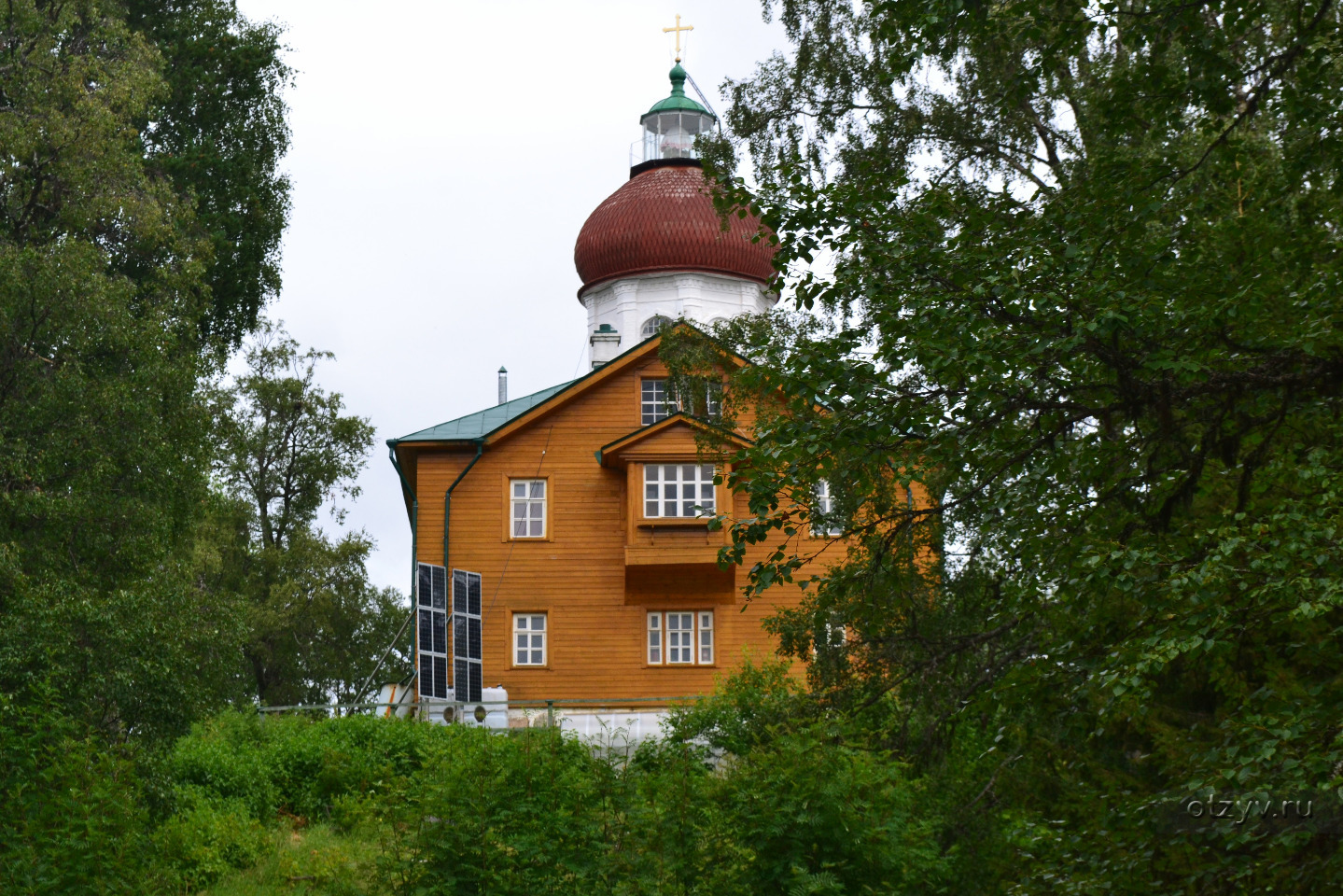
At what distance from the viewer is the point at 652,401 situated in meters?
27.6

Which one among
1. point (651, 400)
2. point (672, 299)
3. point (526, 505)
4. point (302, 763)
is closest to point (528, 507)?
point (526, 505)

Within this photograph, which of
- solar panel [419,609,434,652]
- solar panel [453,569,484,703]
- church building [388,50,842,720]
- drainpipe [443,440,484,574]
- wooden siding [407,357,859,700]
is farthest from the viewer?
drainpipe [443,440,484,574]

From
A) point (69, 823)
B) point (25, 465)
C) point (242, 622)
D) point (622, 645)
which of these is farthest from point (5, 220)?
point (622, 645)

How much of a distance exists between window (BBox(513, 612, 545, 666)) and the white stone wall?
8.70 meters

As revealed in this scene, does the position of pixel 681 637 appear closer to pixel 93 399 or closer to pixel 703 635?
pixel 703 635

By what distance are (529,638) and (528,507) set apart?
236 cm

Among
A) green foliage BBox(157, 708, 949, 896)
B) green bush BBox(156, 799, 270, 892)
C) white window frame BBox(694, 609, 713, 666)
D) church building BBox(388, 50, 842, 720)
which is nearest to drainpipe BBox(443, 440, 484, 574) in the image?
church building BBox(388, 50, 842, 720)

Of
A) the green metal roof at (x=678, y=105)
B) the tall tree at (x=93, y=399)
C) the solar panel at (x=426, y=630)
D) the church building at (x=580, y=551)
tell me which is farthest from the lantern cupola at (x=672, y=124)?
the tall tree at (x=93, y=399)

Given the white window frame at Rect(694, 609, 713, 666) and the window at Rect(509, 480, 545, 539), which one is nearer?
the white window frame at Rect(694, 609, 713, 666)

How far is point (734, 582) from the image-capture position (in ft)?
88.5

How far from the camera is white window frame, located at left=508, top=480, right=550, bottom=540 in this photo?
2720 cm

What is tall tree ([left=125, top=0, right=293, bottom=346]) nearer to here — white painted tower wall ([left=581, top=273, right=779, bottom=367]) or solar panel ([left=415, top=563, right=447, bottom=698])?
solar panel ([left=415, top=563, right=447, bottom=698])

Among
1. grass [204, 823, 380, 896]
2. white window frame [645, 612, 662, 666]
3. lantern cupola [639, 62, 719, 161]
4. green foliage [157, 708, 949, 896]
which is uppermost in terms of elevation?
lantern cupola [639, 62, 719, 161]

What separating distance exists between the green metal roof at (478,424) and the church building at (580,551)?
5cm
